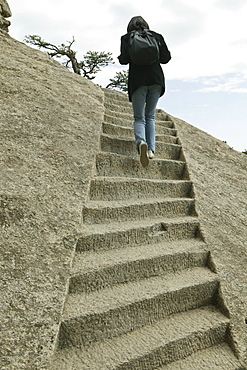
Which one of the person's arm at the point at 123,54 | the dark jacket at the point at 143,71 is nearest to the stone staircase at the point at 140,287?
the dark jacket at the point at 143,71

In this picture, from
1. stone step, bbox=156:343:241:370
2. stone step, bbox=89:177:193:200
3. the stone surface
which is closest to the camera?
the stone surface

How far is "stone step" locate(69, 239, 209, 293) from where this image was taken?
2293 millimetres

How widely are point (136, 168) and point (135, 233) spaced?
3.83ft

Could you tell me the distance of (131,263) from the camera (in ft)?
8.20

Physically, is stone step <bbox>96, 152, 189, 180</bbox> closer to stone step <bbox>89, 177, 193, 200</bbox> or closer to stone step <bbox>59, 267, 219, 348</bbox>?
stone step <bbox>89, 177, 193, 200</bbox>

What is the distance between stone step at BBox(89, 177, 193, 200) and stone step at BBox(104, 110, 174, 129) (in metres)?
1.54

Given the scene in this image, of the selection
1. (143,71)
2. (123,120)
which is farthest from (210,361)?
(123,120)

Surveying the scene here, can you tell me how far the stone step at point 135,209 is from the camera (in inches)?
112

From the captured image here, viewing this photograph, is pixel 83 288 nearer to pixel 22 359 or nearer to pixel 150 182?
pixel 22 359

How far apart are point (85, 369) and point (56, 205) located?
1285 millimetres

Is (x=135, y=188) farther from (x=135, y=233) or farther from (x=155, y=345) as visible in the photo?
(x=155, y=345)

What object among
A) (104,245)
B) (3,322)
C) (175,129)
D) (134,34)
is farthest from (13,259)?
(175,129)

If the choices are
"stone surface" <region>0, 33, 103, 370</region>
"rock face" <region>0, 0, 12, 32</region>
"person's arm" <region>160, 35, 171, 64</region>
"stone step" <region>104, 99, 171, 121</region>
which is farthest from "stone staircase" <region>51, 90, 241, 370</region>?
"rock face" <region>0, 0, 12, 32</region>

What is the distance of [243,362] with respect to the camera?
2215 mm
